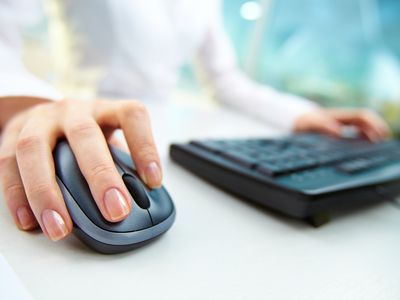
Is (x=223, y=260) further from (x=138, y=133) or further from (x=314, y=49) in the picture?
(x=314, y=49)

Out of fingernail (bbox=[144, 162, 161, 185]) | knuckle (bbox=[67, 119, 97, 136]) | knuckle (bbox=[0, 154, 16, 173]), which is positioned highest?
knuckle (bbox=[67, 119, 97, 136])

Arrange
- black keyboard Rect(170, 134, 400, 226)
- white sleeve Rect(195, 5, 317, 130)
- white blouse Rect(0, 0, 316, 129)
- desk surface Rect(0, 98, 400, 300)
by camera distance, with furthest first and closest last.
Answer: white sleeve Rect(195, 5, 317, 130), white blouse Rect(0, 0, 316, 129), black keyboard Rect(170, 134, 400, 226), desk surface Rect(0, 98, 400, 300)

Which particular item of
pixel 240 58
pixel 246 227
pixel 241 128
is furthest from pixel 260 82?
pixel 246 227

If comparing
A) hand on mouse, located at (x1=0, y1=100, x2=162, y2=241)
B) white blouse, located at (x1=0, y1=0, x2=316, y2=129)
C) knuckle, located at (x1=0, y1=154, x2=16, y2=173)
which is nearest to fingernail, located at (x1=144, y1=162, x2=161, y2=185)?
hand on mouse, located at (x1=0, y1=100, x2=162, y2=241)

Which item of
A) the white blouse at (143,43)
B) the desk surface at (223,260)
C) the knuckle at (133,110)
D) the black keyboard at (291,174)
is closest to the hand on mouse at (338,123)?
the white blouse at (143,43)

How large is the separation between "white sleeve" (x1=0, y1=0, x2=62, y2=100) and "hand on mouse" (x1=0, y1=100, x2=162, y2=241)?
67 millimetres

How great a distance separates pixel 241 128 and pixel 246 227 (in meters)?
0.42

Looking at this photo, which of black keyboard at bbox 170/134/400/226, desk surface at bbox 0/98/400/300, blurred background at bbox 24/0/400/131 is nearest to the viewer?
desk surface at bbox 0/98/400/300

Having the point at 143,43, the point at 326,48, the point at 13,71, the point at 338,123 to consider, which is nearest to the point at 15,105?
the point at 13,71

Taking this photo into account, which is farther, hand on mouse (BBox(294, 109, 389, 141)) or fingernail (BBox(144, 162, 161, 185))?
hand on mouse (BBox(294, 109, 389, 141))

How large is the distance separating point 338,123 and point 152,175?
67cm

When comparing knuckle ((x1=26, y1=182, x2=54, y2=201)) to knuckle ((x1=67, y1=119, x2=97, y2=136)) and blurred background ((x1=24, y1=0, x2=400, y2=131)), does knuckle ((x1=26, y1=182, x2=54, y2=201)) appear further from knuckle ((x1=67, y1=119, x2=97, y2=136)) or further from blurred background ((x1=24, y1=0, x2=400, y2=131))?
blurred background ((x1=24, y1=0, x2=400, y2=131))

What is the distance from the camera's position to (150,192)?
0.26 m

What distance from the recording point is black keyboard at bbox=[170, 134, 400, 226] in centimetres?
31
